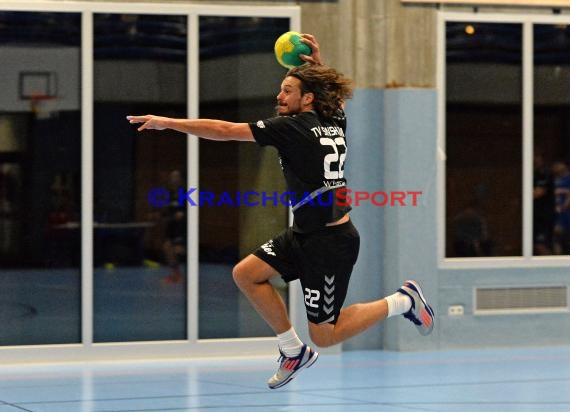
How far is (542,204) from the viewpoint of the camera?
15.0m

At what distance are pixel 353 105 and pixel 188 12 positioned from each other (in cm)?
202

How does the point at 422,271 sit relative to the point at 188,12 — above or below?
below

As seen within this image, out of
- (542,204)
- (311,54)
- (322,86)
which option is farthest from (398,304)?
(542,204)

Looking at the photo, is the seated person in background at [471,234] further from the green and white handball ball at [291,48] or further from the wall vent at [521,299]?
the green and white handball ball at [291,48]

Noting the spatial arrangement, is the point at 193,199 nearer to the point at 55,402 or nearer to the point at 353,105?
the point at 353,105

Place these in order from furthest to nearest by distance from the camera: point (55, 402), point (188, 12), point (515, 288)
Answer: point (515, 288), point (188, 12), point (55, 402)

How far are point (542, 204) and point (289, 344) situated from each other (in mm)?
5901

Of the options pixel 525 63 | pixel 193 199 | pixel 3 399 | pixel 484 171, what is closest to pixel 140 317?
pixel 193 199

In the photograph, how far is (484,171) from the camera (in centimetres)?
1475

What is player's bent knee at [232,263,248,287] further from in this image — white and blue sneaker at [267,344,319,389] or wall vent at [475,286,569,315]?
wall vent at [475,286,569,315]

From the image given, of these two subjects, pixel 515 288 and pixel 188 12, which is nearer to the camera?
pixel 188 12

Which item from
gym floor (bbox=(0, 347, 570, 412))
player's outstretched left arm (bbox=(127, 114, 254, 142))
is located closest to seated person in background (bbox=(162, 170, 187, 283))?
gym floor (bbox=(0, 347, 570, 412))

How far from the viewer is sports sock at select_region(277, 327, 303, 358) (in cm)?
989

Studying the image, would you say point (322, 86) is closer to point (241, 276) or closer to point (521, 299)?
point (241, 276)
